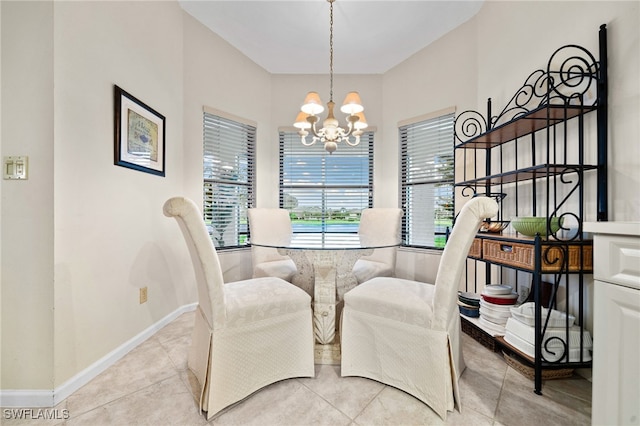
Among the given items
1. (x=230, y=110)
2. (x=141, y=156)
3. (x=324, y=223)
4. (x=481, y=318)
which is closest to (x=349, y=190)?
(x=324, y=223)

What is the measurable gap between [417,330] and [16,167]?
2.28 meters

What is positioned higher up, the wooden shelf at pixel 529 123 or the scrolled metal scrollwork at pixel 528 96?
the scrolled metal scrollwork at pixel 528 96

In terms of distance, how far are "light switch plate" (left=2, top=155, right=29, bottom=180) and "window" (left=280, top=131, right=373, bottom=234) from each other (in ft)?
7.73

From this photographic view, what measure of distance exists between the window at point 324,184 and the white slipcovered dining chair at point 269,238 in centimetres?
52

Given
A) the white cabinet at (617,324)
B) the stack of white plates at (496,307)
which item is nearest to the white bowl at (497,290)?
the stack of white plates at (496,307)

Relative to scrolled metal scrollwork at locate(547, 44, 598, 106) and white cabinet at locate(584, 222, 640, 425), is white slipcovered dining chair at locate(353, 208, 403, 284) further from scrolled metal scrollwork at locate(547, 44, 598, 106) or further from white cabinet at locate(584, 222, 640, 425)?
white cabinet at locate(584, 222, 640, 425)

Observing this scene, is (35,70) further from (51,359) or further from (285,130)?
(285,130)

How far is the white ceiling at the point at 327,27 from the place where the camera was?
95.6 inches

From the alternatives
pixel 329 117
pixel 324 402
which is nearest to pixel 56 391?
pixel 324 402

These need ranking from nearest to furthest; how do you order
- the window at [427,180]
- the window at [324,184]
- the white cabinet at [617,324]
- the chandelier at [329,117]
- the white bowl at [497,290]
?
the white cabinet at [617,324] → the white bowl at [497,290] → the chandelier at [329,117] → the window at [427,180] → the window at [324,184]

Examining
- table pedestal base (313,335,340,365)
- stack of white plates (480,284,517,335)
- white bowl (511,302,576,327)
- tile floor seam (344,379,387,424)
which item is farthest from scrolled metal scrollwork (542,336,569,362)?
table pedestal base (313,335,340,365)

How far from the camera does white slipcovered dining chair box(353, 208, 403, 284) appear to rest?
2.51m

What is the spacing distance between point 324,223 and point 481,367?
2.25 meters

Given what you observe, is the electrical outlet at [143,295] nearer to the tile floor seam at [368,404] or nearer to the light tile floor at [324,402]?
the light tile floor at [324,402]
